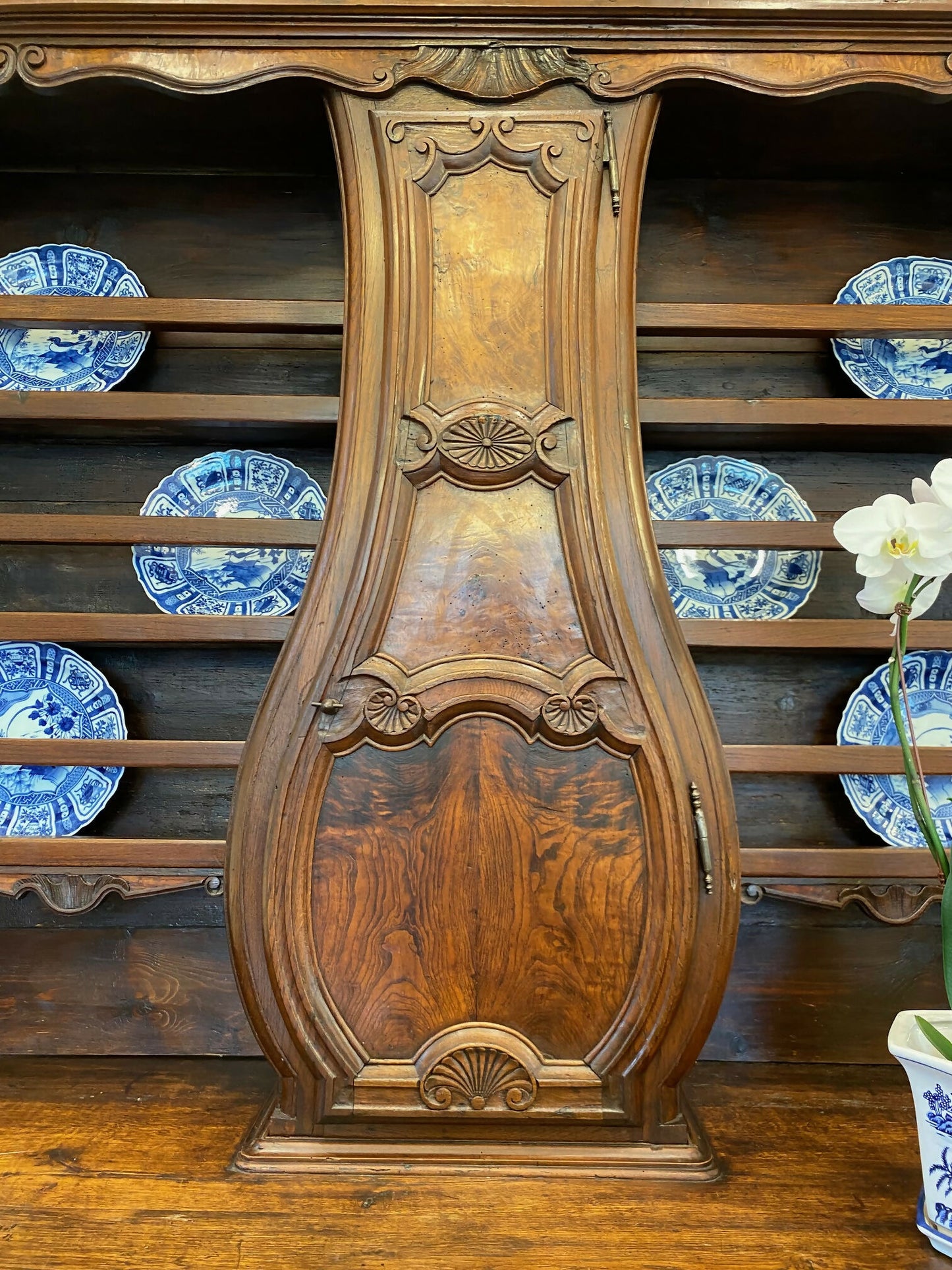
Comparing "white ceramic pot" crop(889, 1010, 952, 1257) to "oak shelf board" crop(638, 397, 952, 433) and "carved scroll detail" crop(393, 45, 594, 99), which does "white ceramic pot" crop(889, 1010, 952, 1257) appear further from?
"carved scroll detail" crop(393, 45, 594, 99)

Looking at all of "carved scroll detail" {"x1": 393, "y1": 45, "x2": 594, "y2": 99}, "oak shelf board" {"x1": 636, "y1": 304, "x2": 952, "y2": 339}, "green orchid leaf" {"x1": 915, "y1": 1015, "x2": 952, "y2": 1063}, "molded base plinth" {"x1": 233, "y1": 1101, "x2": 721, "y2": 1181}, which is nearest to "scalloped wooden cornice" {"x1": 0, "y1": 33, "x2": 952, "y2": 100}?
"carved scroll detail" {"x1": 393, "y1": 45, "x2": 594, "y2": 99}

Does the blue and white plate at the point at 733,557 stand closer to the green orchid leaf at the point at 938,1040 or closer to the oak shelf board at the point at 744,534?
the oak shelf board at the point at 744,534

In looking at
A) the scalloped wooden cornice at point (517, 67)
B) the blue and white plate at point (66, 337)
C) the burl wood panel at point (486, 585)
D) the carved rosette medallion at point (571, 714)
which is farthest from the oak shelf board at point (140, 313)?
the carved rosette medallion at point (571, 714)

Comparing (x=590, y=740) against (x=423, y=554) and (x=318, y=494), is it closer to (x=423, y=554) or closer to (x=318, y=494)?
(x=423, y=554)

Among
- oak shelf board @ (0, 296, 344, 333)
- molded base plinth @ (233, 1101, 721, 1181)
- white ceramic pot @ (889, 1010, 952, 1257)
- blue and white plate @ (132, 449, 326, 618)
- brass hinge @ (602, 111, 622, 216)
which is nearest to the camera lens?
white ceramic pot @ (889, 1010, 952, 1257)

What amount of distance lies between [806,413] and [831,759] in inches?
18.5

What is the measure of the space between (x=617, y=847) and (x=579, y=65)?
962mm

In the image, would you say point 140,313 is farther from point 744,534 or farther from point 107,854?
point 744,534

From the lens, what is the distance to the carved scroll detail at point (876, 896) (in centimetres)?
125

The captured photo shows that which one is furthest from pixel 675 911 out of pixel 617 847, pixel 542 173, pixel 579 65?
pixel 579 65

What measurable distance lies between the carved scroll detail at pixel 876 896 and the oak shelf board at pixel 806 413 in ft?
2.02

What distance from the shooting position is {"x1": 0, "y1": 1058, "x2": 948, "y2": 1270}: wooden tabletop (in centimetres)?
91

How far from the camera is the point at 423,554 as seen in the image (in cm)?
114

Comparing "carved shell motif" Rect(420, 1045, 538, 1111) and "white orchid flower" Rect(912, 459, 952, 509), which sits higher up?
"white orchid flower" Rect(912, 459, 952, 509)
